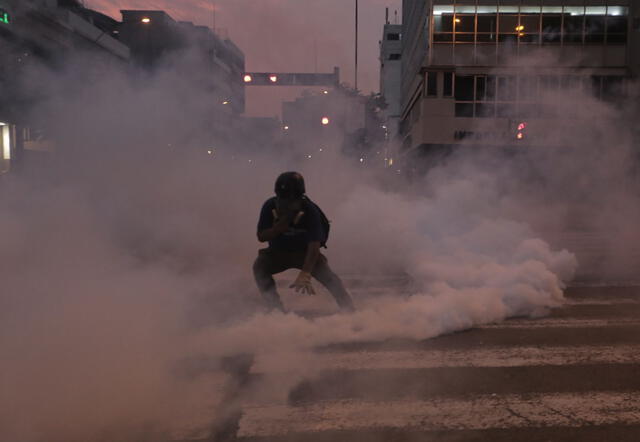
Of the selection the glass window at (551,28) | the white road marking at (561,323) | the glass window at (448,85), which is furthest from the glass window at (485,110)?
the white road marking at (561,323)

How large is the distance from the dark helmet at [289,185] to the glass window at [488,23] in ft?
73.9

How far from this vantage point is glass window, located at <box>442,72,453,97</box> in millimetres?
25750

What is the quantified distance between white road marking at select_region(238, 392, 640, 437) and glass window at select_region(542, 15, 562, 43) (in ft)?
66.8

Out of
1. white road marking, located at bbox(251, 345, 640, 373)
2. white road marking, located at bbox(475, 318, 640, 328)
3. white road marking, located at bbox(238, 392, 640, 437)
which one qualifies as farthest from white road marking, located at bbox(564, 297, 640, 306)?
white road marking, located at bbox(238, 392, 640, 437)

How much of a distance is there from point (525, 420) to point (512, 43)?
2366cm

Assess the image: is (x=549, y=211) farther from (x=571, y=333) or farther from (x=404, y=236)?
(x=571, y=333)

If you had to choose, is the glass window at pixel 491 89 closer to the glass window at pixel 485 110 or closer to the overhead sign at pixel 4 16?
the glass window at pixel 485 110

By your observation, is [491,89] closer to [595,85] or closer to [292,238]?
[595,85]

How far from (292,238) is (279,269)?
1.09 ft

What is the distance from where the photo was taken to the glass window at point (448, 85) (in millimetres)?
25750

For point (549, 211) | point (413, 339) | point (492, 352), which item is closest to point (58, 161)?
point (413, 339)

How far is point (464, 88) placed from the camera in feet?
82.5

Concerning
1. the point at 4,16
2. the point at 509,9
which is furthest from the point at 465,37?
the point at 4,16

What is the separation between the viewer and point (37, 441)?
261cm
